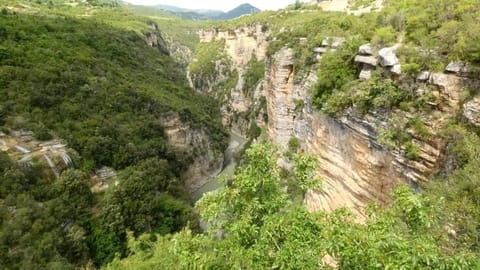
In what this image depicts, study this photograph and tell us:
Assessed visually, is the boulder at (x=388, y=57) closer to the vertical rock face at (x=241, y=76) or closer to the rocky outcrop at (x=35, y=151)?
the rocky outcrop at (x=35, y=151)

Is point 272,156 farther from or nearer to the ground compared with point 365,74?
nearer to the ground

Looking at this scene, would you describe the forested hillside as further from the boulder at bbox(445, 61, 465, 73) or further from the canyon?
the boulder at bbox(445, 61, 465, 73)

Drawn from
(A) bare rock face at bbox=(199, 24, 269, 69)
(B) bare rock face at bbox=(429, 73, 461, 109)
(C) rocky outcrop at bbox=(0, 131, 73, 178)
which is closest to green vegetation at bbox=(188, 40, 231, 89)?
(A) bare rock face at bbox=(199, 24, 269, 69)

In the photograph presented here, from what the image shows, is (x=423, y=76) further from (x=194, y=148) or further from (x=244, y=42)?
(x=244, y=42)

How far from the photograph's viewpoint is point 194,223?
25.4 m

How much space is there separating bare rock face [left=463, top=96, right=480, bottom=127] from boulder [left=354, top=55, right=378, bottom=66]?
4001 millimetres

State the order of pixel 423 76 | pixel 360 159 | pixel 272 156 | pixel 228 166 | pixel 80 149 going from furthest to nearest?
pixel 228 166 < pixel 80 149 < pixel 360 159 < pixel 423 76 < pixel 272 156

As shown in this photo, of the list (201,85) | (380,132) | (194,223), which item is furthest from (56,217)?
(201,85)

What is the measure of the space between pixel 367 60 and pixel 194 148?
28852 mm

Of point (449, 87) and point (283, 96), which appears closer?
point (449, 87)

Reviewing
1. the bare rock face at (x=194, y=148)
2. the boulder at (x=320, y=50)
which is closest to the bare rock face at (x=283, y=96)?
the boulder at (x=320, y=50)

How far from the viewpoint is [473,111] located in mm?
8578

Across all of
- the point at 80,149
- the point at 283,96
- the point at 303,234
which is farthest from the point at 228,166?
the point at 303,234

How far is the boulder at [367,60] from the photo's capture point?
12297mm
